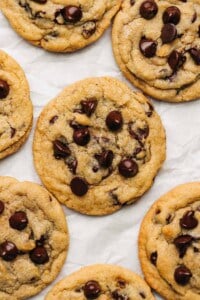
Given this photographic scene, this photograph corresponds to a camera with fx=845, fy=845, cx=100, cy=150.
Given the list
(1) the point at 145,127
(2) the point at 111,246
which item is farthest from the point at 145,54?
(2) the point at 111,246

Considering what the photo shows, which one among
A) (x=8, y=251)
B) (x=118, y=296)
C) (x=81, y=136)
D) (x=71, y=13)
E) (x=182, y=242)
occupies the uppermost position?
(x=71, y=13)

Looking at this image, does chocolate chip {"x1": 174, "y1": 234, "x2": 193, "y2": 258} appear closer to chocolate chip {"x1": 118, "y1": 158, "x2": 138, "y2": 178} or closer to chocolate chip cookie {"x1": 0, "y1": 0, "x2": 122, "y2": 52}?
chocolate chip {"x1": 118, "y1": 158, "x2": 138, "y2": 178}

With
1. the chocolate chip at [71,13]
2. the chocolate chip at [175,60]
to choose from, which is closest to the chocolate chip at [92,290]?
the chocolate chip at [175,60]

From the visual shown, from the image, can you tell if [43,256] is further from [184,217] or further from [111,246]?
[184,217]

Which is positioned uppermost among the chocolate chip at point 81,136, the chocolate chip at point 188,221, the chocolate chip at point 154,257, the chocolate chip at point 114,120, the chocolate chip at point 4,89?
the chocolate chip at point 4,89

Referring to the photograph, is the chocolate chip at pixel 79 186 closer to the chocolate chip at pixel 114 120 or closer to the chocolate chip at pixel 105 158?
the chocolate chip at pixel 105 158

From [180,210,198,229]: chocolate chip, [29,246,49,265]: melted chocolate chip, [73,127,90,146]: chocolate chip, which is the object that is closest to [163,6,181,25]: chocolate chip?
[73,127,90,146]: chocolate chip

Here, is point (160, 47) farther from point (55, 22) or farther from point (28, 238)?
point (28, 238)

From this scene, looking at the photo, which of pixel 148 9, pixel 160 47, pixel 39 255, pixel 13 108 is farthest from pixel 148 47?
pixel 39 255
